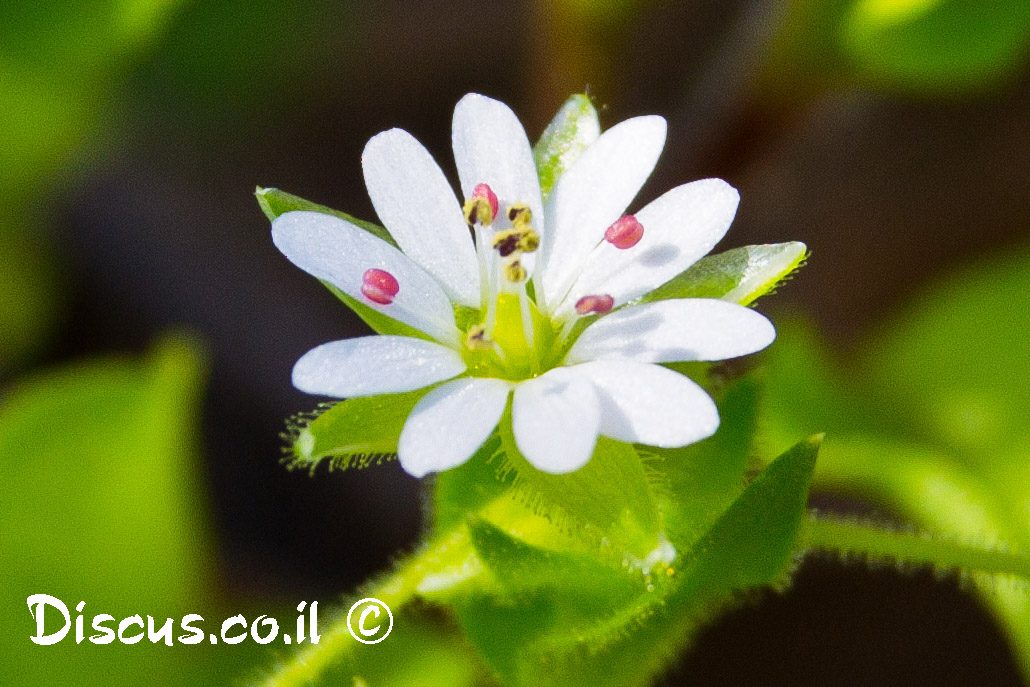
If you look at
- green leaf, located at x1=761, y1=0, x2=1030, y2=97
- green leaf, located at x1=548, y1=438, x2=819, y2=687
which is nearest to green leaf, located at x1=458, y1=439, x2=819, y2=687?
green leaf, located at x1=548, y1=438, x2=819, y2=687

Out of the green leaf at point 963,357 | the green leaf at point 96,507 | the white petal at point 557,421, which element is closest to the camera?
the white petal at point 557,421

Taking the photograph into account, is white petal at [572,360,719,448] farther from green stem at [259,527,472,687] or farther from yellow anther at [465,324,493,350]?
green stem at [259,527,472,687]

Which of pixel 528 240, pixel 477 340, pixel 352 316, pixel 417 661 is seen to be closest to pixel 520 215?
pixel 528 240

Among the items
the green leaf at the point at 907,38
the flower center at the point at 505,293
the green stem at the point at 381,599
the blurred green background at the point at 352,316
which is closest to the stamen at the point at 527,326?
the flower center at the point at 505,293

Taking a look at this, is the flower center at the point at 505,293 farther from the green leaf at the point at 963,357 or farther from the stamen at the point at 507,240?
the green leaf at the point at 963,357

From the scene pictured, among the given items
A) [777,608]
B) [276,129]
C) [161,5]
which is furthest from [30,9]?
[777,608]

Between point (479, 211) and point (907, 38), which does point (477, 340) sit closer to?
point (479, 211)

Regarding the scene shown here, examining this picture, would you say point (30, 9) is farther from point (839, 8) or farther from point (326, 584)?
point (839, 8)
